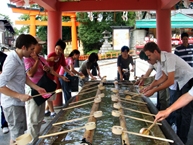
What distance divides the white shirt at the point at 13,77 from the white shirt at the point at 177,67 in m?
1.70

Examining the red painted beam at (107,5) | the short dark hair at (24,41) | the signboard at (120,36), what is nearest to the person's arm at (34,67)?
the short dark hair at (24,41)

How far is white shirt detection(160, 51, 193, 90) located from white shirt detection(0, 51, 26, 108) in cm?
170

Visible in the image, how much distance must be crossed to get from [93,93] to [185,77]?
4.46ft

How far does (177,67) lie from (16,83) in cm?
196

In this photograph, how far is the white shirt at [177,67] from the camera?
2.96m

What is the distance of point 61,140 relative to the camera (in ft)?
6.16

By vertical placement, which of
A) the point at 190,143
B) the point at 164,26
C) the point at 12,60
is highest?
the point at 164,26

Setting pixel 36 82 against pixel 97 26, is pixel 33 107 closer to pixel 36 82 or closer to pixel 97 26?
pixel 36 82

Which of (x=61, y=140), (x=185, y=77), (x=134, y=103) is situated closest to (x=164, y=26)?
(x=185, y=77)

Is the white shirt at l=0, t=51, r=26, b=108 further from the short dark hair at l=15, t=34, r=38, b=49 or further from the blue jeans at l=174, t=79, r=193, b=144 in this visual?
the blue jeans at l=174, t=79, r=193, b=144

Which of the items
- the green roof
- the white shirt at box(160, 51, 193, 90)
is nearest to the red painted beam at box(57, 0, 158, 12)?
the white shirt at box(160, 51, 193, 90)

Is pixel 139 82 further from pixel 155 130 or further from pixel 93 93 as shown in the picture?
pixel 155 130

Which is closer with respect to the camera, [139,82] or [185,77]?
[185,77]

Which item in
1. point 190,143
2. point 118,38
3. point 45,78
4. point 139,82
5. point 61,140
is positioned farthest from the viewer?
point 118,38
